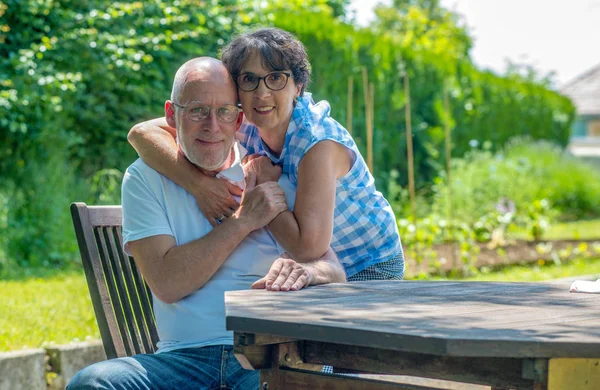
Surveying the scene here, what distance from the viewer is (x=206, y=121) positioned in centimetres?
306

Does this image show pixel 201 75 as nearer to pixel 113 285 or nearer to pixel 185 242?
pixel 185 242

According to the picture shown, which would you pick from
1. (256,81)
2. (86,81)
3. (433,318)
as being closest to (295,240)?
(256,81)

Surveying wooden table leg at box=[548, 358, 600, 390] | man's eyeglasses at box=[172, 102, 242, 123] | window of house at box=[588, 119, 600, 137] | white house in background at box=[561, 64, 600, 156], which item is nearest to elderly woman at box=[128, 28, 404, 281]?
man's eyeglasses at box=[172, 102, 242, 123]

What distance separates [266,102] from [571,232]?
10412 mm

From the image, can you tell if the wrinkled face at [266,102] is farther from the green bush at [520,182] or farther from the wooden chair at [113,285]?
the green bush at [520,182]

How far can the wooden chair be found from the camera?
325 centimetres

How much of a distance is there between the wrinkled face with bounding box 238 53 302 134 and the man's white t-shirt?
306 millimetres

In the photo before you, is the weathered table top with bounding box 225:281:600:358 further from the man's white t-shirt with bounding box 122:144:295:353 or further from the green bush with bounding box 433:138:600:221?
the green bush with bounding box 433:138:600:221

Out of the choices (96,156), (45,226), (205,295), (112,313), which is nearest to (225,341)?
(205,295)

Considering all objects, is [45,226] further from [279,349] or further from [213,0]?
[279,349]

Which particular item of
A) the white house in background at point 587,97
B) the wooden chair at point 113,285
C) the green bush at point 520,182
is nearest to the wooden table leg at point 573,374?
the wooden chair at point 113,285

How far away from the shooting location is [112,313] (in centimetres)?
328

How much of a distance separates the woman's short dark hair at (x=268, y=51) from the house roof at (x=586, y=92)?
133ft

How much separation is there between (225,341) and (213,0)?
7.03 m
